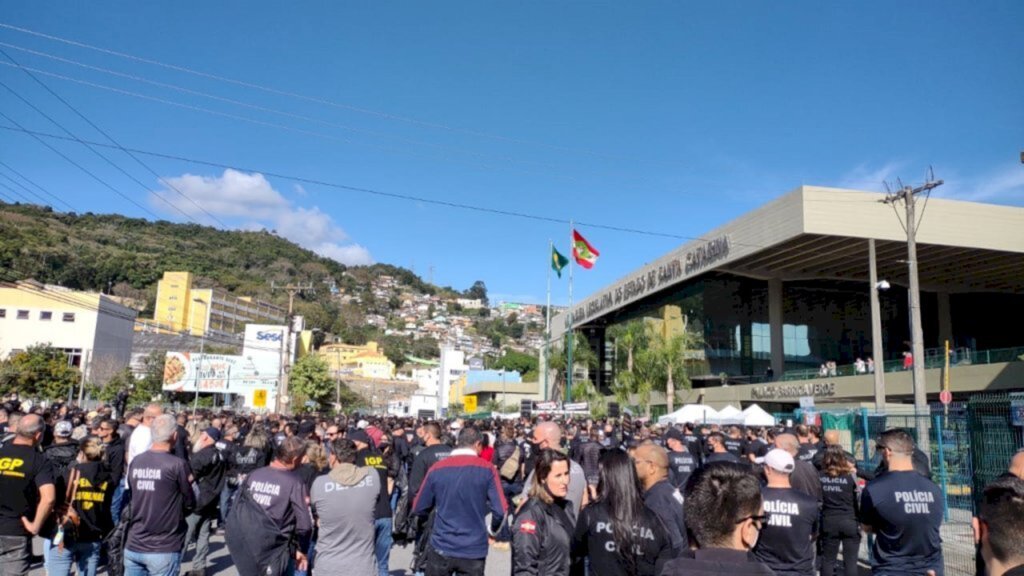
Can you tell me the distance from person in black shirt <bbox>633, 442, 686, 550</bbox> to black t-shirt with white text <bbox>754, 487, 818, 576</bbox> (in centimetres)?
101

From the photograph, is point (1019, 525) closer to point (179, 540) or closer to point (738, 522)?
Answer: point (738, 522)

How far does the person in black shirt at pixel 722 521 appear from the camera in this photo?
2.48 meters

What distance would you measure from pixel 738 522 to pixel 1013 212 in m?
41.5

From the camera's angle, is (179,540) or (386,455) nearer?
(179,540)

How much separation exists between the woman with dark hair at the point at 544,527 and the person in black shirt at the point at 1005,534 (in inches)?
98.6

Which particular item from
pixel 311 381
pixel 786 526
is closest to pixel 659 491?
pixel 786 526

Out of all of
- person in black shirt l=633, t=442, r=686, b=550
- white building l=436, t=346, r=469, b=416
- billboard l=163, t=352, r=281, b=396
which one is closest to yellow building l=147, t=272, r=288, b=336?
billboard l=163, t=352, r=281, b=396

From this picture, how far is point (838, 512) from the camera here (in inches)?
280

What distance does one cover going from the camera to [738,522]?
8.61ft

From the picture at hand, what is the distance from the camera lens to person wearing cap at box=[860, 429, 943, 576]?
5367 mm

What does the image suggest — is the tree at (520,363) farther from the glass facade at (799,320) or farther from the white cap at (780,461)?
the white cap at (780,461)

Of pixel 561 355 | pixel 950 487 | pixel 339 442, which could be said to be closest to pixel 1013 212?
pixel 950 487

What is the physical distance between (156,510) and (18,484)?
3.71 ft

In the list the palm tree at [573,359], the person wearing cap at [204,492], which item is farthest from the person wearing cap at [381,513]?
the palm tree at [573,359]
